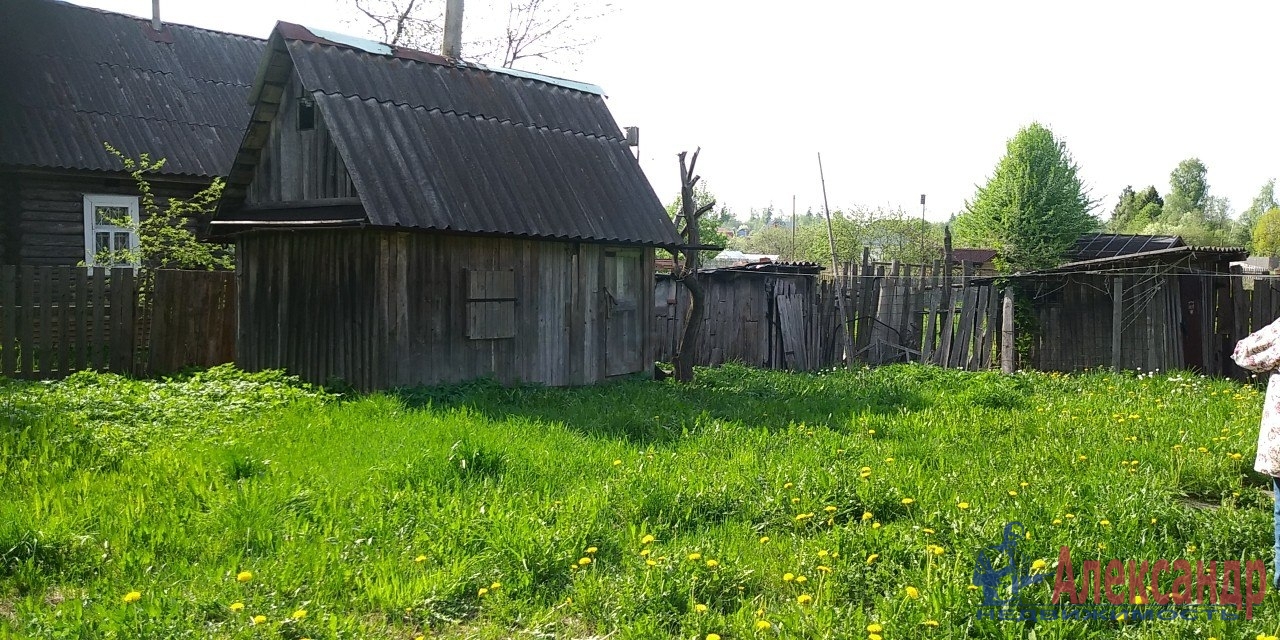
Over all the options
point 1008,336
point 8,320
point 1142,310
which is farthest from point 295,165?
point 1142,310

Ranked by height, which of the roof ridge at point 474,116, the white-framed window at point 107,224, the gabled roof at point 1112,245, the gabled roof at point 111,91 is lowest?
the white-framed window at point 107,224

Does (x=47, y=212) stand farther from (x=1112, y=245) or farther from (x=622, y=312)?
(x=1112, y=245)

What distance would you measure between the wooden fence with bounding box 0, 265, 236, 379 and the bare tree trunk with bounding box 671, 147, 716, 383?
661cm

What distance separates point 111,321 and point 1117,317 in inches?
558

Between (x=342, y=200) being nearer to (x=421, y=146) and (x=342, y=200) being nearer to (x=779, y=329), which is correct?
(x=421, y=146)

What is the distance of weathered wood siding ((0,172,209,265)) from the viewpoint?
1684 cm

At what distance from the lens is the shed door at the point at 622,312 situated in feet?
45.8

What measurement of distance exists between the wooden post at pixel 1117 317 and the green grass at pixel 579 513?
478cm

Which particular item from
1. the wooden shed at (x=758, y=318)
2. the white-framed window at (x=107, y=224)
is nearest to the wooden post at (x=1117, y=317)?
the wooden shed at (x=758, y=318)

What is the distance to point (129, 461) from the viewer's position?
730cm

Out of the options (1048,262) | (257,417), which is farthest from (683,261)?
(1048,262)

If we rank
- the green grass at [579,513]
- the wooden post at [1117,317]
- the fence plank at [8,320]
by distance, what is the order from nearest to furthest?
1. the green grass at [579,513]
2. the fence plank at [8,320]
3. the wooden post at [1117,317]

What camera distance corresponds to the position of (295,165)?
40.9 feet

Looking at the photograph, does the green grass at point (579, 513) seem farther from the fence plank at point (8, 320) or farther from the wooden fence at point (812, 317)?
the wooden fence at point (812, 317)
